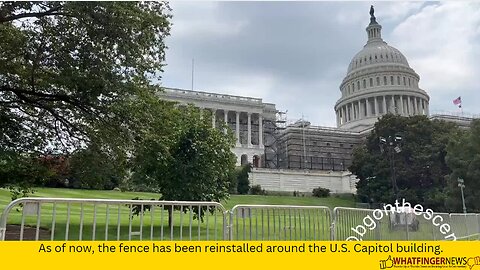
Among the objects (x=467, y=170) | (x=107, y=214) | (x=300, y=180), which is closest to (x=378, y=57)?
(x=300, y=180)

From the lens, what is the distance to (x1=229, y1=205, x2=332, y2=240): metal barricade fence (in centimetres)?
658

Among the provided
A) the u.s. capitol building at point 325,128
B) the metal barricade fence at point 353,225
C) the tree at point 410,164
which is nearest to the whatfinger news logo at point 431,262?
the metal barricade fence at point 353,225

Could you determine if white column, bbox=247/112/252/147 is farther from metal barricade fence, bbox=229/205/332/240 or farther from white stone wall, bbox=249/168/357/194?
metal barricade fence, bbox=229/205/332/240

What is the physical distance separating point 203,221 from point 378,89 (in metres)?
90.0

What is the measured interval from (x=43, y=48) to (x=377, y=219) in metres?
10.7

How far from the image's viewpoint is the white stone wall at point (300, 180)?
2399 inches

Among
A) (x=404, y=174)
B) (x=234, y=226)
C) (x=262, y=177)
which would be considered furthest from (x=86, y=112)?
(x=262, y=177)

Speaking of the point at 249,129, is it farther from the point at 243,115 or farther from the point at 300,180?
the point at 300,180

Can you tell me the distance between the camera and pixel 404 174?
45.7m

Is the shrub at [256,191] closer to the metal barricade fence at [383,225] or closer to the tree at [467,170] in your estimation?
the tree at [467,170]

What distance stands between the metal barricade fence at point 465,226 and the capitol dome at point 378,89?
7634 cm

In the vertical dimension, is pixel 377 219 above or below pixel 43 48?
below

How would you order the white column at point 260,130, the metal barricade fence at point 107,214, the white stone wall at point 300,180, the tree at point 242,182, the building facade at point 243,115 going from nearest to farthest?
the metal barricade fence at point 107,214 < the tree at point 242,182 < the white stone wall at point 300,180 < the building facade at point 243,115 < the white column at point 260,130

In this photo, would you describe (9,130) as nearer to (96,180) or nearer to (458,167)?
(96,180)
